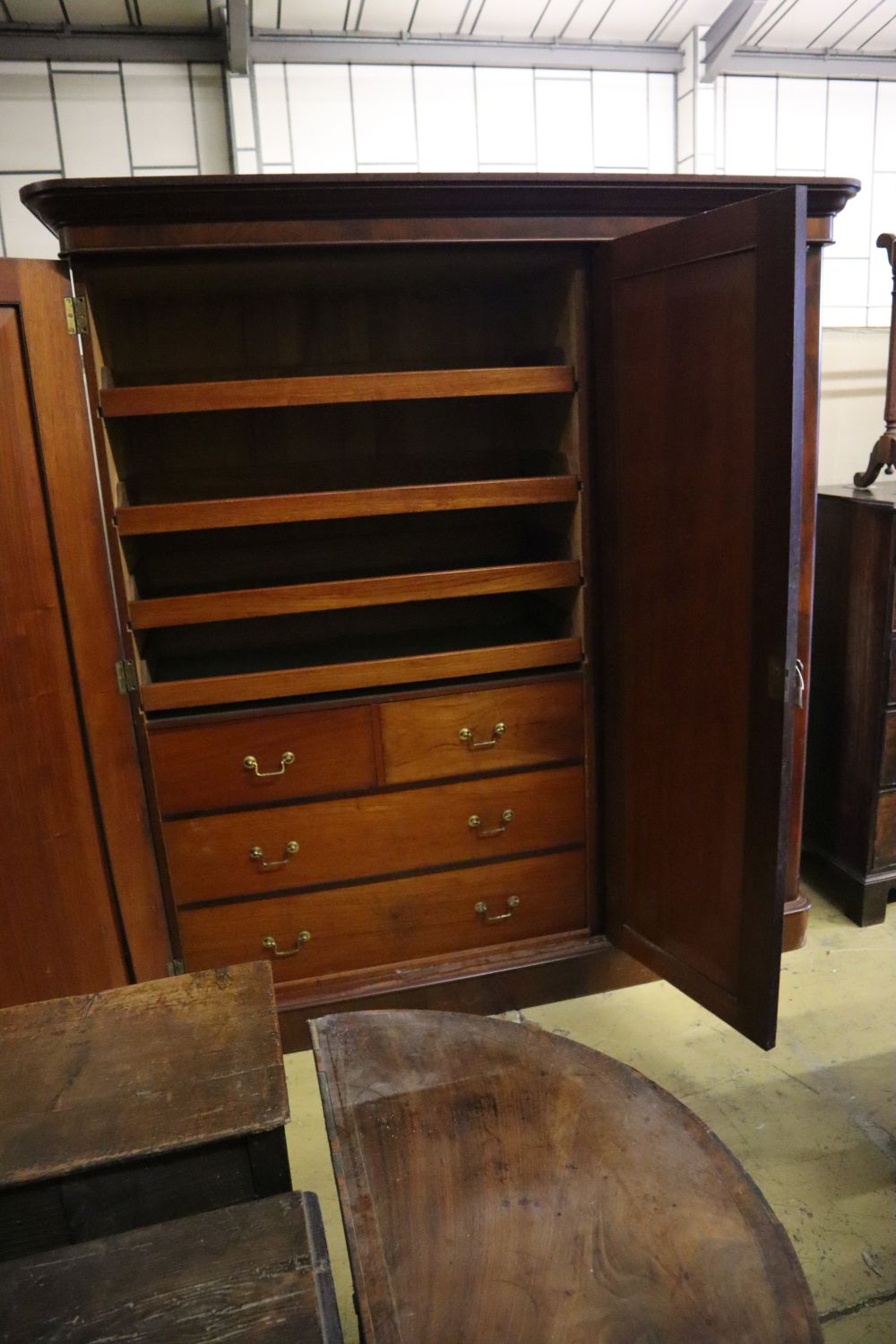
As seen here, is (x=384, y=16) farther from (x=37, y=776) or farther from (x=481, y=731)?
(x=37, y=776)

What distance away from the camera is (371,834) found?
2.01 m

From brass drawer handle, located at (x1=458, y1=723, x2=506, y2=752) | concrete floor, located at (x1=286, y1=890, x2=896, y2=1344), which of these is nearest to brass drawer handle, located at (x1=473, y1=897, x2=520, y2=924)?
concrete floor, located at (x1=286, y1=890, x2=896, y2=1344)

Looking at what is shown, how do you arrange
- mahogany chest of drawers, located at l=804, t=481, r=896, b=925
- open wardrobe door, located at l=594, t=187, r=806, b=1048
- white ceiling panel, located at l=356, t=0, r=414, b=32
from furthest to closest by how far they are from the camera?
mahogany chest of drawers, located at l=804, t=481, r=896, b=925
white ceiling panel, located at l=356, t=0, r=414, b=32
open wardrobe door, located at l=594, t=187, r=806, b=1048

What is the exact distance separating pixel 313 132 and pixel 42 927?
1.96 meters

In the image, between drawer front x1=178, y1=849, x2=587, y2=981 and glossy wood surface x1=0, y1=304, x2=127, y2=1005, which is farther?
drawer front x1=178, y1=849, x2=587, y2=981

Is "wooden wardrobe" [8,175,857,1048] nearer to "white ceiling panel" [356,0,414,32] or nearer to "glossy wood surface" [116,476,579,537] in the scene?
"glossy wood surface" [116,476,579,537]

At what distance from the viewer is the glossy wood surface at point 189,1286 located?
2.59 feet

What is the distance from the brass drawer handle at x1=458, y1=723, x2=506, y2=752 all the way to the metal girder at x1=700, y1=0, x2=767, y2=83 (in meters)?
1.77

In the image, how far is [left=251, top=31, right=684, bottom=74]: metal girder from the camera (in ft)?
7.03

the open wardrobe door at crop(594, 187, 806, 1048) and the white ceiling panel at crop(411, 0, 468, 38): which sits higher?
the white ceiling panel at crop(411, 0, 468, 38)

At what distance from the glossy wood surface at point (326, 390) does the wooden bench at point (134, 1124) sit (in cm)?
114

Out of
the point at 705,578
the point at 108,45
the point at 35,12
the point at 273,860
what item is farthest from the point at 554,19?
the point at 273,860

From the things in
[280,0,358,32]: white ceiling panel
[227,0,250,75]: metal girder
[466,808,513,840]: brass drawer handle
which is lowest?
[466,808,513,840]: brass drawer handle

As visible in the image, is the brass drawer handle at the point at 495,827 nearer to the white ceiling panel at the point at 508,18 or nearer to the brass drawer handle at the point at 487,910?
the brass drawer handle at the point at 487,910
